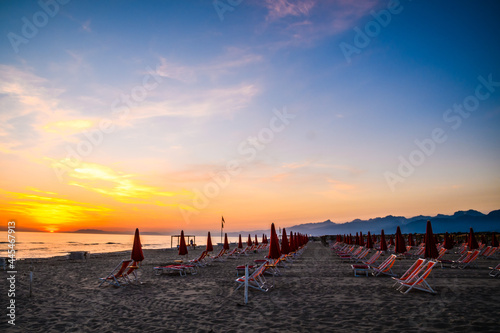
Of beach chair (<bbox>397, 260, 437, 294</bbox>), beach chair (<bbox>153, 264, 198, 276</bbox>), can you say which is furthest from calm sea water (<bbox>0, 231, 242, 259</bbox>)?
beach chair (<bbox>397, 260, 437, 294</bbox>)

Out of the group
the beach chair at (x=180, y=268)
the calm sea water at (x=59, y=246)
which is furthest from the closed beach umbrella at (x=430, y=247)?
the calm sea water at (x=59, y=246)

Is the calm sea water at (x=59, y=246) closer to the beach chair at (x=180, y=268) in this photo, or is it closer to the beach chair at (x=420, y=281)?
the beach chair at (x=180, y=268)

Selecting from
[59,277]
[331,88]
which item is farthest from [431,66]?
[59,277]

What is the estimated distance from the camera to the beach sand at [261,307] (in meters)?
5.42

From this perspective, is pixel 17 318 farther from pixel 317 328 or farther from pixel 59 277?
pixel 59 277

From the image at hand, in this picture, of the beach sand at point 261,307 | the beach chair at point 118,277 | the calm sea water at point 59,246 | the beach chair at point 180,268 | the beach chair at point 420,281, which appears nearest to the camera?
the beach sand at point 261,307

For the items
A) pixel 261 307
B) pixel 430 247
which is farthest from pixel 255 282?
pixel 430 247

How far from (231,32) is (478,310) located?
1262cm

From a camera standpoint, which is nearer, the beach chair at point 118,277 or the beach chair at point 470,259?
the beach chair at point 118,277

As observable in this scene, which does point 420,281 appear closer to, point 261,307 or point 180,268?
point 261,307

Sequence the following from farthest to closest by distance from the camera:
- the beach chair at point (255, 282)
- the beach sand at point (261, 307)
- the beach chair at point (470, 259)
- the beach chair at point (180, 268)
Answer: the beach chair at point (470, 259)
the beach chair at point (180, 268)
the beach chair at point (255, 282)
the beach sand at point (261, 307)

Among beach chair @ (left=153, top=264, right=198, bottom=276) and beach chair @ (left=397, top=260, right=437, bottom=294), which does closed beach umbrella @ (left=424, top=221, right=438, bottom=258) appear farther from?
beach chair @ (left=153, top=264, right=198, bottom=276)

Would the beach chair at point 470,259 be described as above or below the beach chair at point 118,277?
below

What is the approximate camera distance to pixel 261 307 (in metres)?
6.85
